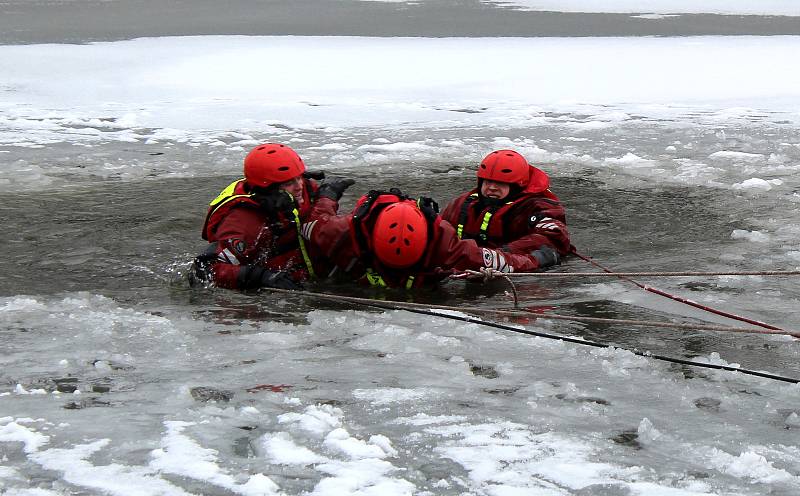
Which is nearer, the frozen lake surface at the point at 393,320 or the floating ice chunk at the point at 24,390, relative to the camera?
the frozen lake surface at the point at 393,320

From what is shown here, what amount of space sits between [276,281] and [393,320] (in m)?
1.00

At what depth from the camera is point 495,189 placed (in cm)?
713

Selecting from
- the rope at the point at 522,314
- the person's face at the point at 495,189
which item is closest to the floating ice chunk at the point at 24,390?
the rope at the point at 522,314

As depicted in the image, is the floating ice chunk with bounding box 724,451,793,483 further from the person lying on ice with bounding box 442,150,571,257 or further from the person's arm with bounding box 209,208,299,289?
the person lying on ice with bounding box 442,150,571,257

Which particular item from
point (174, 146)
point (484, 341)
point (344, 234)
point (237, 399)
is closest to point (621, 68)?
point (174, 146)

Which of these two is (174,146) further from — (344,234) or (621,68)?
(621,68)

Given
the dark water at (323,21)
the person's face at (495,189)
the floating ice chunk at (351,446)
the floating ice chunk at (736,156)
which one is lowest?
the floating ice chunk at (351,446)

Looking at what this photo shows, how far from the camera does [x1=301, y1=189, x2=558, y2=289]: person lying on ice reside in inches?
236

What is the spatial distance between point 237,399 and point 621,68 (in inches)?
480

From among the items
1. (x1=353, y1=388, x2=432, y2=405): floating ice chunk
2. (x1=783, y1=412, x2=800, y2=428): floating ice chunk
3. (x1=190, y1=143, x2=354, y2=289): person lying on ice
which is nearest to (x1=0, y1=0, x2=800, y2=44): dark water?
(x1=190, y1=143, x2=354, y2=289): person lying on ice

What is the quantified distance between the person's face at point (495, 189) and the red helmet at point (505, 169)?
0.18ft

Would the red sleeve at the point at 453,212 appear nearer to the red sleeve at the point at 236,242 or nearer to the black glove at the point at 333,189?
the black glove at the point at 333,189

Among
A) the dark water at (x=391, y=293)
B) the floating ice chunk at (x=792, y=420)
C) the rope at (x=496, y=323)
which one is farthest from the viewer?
the dark water at (x=391, y=293)

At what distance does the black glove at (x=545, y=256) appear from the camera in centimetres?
682
